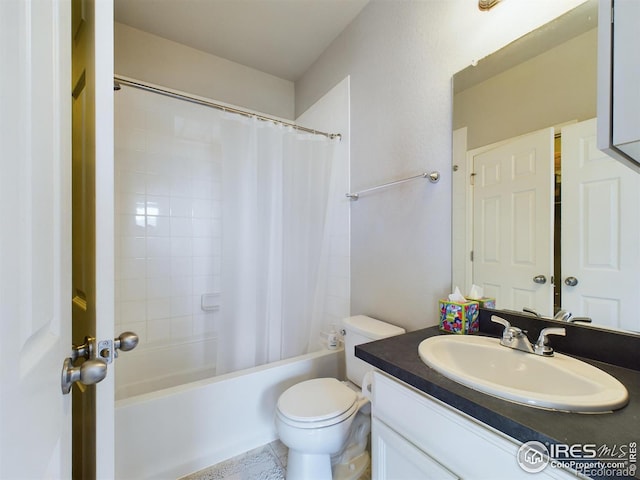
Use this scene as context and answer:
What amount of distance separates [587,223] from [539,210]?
0.46ft

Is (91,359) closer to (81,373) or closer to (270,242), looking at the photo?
(81,373)

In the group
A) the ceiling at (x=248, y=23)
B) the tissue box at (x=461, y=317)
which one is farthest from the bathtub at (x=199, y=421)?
the ceiling at (x=248, y=23)

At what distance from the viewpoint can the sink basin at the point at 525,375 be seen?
0.60 m

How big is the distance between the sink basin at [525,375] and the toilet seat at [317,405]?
52 centimetres

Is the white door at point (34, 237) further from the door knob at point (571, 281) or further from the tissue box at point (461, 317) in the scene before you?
the door knob at point (571, 281)

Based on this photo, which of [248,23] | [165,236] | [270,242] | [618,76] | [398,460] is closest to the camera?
[618,76]

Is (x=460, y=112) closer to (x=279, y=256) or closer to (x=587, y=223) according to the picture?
(x=587, y=223)

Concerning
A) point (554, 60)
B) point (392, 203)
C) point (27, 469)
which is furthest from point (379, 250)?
point (27, 469)

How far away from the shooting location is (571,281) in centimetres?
90

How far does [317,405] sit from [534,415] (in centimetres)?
86

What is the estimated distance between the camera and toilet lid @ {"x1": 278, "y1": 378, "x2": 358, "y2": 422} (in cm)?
114

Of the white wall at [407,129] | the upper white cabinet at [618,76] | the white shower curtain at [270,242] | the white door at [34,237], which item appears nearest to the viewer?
the white door at [34,237]

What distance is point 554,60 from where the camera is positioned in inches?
37.0

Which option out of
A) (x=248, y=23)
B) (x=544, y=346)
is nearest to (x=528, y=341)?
(x=544, y=346)
